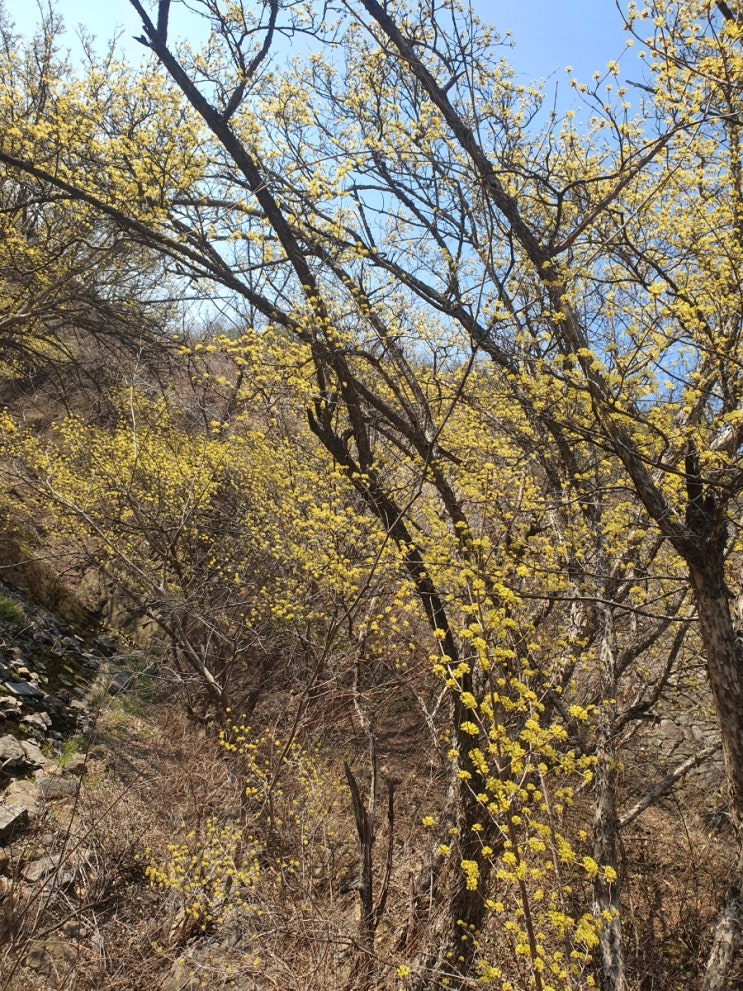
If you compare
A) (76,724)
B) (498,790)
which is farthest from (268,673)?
(498,790)

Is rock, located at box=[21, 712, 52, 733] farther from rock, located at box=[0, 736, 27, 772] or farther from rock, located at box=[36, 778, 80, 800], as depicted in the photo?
rock, located at box=[36, 778, 80, 800]

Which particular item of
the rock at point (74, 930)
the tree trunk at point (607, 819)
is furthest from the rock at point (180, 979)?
the tree trunk at point (607, 819)

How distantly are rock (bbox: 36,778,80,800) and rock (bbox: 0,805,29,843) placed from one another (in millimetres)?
378

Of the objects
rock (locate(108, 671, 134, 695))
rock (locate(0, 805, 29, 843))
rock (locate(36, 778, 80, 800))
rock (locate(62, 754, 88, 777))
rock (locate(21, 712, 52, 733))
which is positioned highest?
rock (locate(108, 671, 134, 695))

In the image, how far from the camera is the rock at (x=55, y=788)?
5590 millimetres

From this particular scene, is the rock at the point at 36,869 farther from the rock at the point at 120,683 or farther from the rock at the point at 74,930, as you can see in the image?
the rock at the point at 120,683

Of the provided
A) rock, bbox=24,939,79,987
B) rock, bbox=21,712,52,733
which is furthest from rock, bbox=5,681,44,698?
rock, bbox=24,939,79,987

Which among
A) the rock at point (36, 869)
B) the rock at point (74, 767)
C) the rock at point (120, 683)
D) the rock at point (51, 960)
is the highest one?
the rock at point (120, 683)

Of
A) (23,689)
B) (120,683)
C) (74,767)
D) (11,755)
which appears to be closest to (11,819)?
(11,755)

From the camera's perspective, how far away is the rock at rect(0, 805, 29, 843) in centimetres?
493

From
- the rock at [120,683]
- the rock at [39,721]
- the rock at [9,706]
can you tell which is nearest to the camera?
the rock at [9,706]

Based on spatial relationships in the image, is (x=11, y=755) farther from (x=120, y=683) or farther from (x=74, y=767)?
(x=120, y=683)

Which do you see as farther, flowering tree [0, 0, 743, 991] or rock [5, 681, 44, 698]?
rock [5, 681, 44, 698]

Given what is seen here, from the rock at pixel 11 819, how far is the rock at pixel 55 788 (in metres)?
0.38
